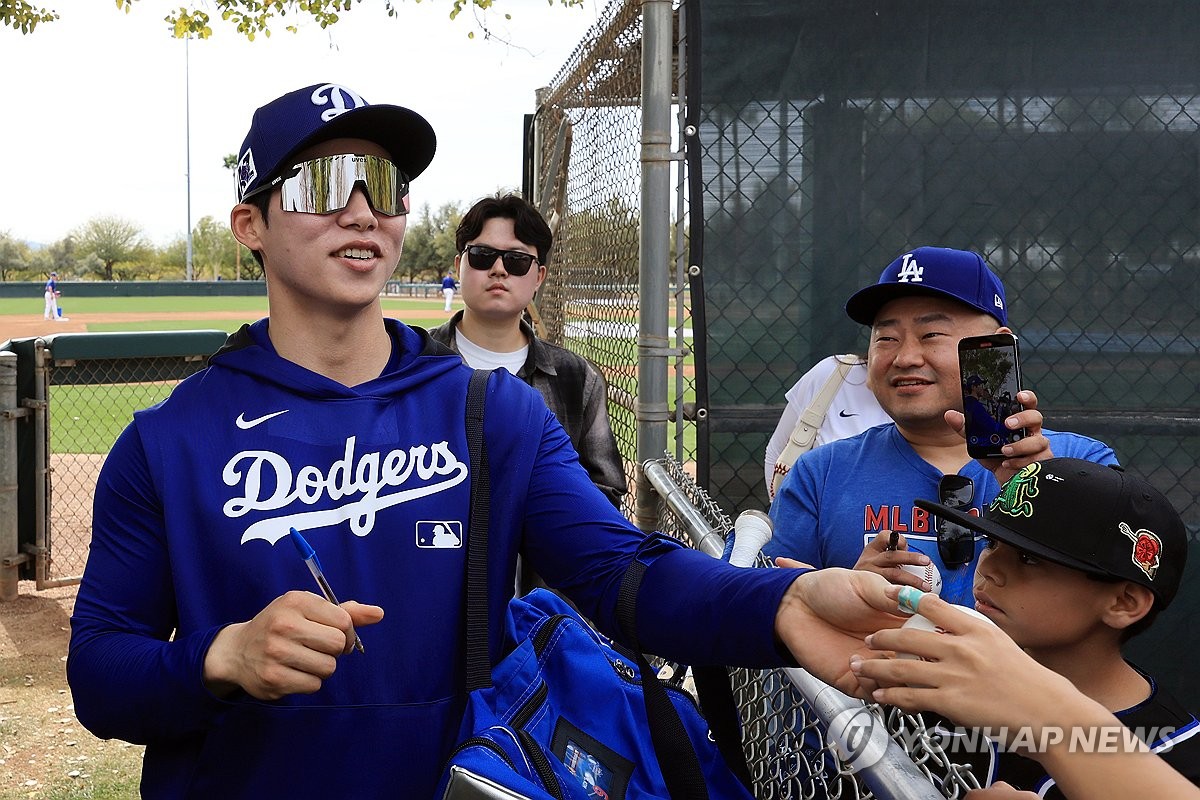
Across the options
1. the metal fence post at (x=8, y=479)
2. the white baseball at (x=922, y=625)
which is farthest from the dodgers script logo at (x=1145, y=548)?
the metal fence post at (x=8, y=479)

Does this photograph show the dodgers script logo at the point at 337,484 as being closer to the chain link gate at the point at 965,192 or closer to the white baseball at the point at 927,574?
the white baseball at the point at 927,574

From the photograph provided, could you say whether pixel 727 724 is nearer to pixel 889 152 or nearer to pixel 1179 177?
pixel 889 152

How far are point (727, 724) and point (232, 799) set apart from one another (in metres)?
0.79

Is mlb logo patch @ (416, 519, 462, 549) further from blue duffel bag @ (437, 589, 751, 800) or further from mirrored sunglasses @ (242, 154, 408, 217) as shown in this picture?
mirrored sunglasses @ (242, 154, 408, 217)

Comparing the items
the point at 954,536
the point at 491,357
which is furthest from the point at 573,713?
the point at 491,357

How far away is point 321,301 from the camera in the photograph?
1959 mm

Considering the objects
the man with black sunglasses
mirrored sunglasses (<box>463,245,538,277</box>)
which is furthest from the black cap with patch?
mirrored sunglasses (<box>463,245,538,277</box>)

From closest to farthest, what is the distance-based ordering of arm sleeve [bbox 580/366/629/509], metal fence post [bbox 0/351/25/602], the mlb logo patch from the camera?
the mlb logo patch, arm sleeve [bbox 580/366/629/509], metal fence post [bbox 0/351/25/602]

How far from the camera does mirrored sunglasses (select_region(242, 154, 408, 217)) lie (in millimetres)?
1966

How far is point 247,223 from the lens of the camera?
6.84 ft

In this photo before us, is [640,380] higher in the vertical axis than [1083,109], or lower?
lower

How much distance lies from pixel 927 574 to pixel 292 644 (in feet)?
4.26

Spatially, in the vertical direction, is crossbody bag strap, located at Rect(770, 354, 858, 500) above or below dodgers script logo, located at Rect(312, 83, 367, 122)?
below

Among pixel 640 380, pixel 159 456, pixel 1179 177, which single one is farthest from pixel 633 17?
pixel 159 456
